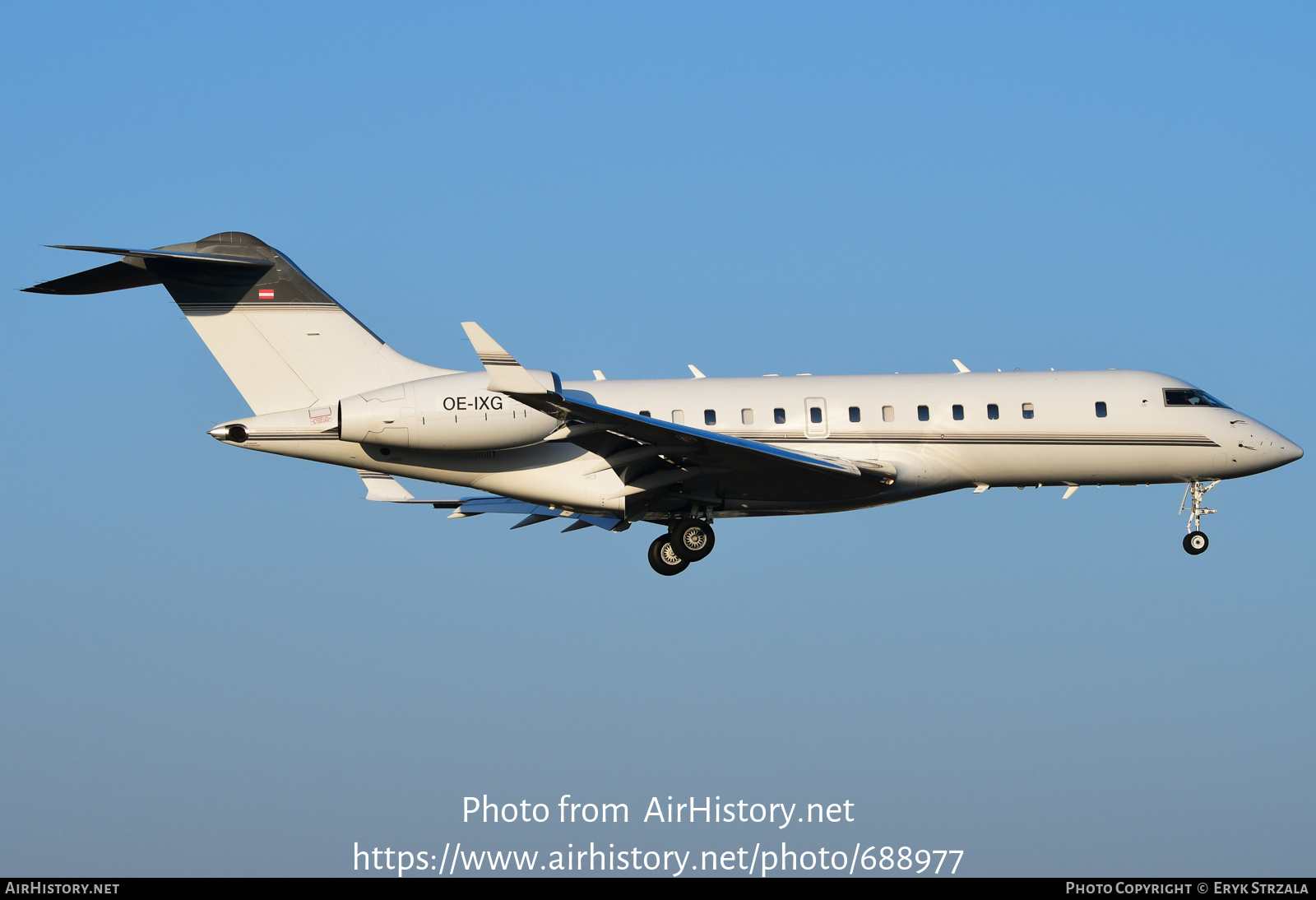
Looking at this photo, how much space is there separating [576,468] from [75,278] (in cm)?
783

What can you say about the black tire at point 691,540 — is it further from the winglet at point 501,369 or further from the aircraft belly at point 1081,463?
the winglet at point 501,369

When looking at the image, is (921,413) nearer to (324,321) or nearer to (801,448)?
(801,448)

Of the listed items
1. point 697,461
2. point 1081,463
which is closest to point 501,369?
point 697,461

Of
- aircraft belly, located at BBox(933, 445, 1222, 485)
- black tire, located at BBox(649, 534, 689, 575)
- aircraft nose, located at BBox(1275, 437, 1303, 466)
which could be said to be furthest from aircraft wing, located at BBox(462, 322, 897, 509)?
aircraft nose, located at BBox(1275, 437, 1303, 466)

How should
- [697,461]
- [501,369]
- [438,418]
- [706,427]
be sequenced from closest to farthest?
[501,369], [438,418], [697,461], [706,427]

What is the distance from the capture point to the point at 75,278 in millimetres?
19938

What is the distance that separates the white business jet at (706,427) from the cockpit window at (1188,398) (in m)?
0.04

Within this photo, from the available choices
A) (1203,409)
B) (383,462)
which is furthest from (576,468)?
(1203,409)

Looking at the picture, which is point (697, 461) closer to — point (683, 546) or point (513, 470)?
point (683, 546)

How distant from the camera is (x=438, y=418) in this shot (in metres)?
19.2

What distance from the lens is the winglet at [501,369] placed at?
1684cm

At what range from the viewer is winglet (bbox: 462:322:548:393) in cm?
1684

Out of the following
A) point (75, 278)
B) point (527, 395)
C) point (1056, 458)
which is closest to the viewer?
point (527, 395)

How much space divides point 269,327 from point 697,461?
6947mm
